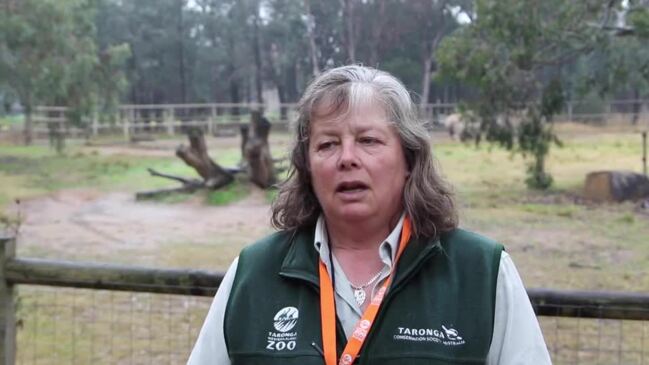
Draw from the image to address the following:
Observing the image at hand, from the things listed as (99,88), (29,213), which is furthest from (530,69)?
(99,88)

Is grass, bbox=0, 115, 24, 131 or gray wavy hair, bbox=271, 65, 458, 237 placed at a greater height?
gray wavy hair, bbox=271, 65, 458, 237

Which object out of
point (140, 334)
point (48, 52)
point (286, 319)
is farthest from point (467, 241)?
point (48, 52)

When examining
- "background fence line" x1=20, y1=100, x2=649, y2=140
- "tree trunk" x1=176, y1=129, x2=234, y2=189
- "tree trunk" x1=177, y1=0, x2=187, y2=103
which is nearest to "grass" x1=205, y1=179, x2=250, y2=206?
"tree trunk" x1=176, y1=129, x2=234, y2=189

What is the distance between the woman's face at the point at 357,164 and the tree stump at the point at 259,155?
1247cm

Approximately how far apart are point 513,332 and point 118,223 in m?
11.1

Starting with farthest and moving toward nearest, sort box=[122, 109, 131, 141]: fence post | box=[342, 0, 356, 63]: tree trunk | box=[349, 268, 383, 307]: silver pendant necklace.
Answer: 1. box=[122, 109, 131, 141]: fence post
2. box=[342, 0, 356, 63]: tree trunk
3. box=[349, 268, 383, 307]: silver pendant necklace

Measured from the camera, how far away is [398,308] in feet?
5.77

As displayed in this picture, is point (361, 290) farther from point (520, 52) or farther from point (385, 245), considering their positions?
point (520, 52)

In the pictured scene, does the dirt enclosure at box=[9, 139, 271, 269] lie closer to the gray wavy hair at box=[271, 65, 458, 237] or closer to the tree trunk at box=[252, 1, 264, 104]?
the gray wavy hair at box=[271, 65, 458, 237]

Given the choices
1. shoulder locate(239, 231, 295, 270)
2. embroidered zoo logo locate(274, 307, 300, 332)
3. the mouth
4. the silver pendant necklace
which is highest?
the mouth

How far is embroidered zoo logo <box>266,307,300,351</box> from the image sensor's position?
177cm

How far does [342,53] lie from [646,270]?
22.8 feet

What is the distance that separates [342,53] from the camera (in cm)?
1457

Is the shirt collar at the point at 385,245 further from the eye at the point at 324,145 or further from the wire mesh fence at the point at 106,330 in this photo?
the wire mesh fence at the point at 106,330
